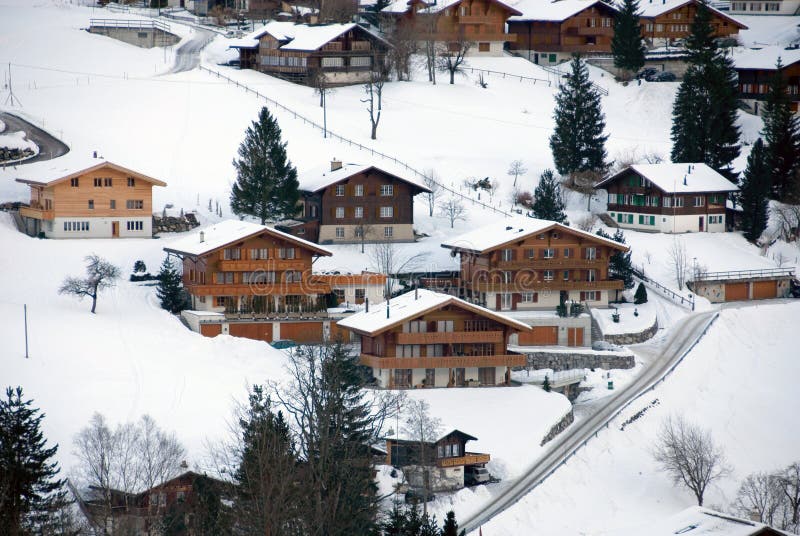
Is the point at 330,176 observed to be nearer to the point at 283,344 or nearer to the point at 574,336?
the point at 283,344

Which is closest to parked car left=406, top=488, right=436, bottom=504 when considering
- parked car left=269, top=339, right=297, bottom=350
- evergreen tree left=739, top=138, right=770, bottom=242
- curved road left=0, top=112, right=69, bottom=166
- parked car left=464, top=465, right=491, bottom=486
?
parked car left=464, top=465, right=491, bottom=486

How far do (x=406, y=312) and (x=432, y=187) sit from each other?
78.7 feet

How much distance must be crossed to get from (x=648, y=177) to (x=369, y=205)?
16.4 m

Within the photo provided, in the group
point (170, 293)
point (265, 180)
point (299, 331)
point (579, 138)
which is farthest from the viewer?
point (579, 138)

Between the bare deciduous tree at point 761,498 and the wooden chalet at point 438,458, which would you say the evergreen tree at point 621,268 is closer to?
the bare deciduous tree at point 761,498

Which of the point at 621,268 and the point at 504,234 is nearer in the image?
the point at 504,234

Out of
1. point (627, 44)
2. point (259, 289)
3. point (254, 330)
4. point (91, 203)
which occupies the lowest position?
point (254, 330)

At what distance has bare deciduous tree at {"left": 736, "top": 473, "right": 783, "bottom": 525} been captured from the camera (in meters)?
63.0

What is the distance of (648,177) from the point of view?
9375 cm

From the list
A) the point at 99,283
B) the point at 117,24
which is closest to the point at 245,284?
the point at 99,283

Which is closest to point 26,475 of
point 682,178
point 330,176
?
point 330,176

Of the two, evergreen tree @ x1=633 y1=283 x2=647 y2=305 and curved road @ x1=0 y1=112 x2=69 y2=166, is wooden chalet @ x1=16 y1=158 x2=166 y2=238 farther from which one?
evergreen tree @ x1=633 y1=283 x2=647 y2=305

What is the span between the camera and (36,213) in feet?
279

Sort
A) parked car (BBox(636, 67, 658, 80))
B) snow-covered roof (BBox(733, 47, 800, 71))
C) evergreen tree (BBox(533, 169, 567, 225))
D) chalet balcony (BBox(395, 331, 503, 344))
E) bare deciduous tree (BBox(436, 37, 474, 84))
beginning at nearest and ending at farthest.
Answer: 1. chalet balcony (BBox(395, 331, 503, 344))
2. evergreen tree (BBox(533, 169, 567, 225))
3. snow-covered roof (BBox(733, 47, 800, 71))
4. bare deciduous tree (BBox(436, 37, 474, 84))
5. parked car (BBox(636, 67, 658, 80))
